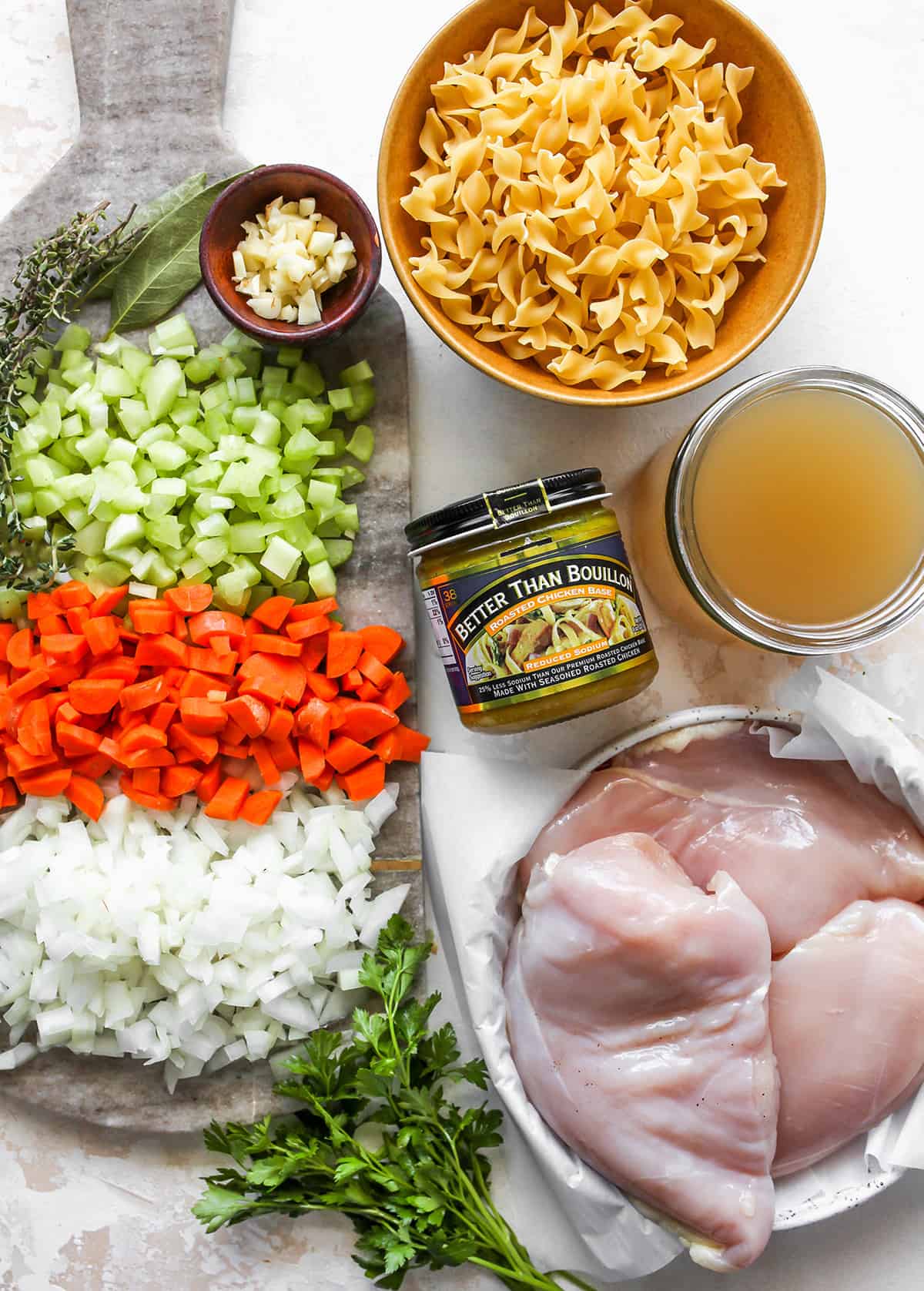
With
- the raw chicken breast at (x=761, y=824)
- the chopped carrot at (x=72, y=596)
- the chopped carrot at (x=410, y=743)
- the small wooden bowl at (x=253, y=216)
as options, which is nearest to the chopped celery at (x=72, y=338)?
the small wooden bowl at (x=253, y=216)

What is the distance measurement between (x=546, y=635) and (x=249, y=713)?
19.0 inches

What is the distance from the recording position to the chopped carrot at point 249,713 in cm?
155

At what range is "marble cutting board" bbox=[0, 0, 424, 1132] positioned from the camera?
64.4 inches

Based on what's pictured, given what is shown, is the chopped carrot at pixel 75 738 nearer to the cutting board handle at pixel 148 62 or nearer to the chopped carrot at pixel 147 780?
the chopped carrot at pixel 147 780

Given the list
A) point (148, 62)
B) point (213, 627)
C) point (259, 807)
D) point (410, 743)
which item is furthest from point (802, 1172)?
point (148, 62)

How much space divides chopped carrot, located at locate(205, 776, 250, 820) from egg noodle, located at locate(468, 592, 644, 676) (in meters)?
0.47

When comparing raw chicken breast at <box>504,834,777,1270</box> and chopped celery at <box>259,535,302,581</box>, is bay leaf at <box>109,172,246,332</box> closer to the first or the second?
chopped celery at <box>259,535,302,581</box>

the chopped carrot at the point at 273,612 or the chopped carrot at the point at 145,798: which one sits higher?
the chopped carrot at the point at 273,612

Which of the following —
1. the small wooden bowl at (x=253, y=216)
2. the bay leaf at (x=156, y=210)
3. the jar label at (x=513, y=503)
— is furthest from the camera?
the bay leaf at (x=156, y=210)

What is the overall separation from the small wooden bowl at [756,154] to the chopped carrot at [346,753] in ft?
1.99

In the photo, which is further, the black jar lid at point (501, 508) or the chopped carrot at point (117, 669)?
the chopped carrot at point (117, 669)

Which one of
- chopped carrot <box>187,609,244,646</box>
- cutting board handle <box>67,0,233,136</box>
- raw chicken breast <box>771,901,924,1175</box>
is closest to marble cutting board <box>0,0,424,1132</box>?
cutting board handle <box>67,0,233,136</box>

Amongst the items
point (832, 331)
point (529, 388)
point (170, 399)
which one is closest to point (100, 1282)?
point (170, 399)

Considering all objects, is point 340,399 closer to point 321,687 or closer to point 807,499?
point 321,687
